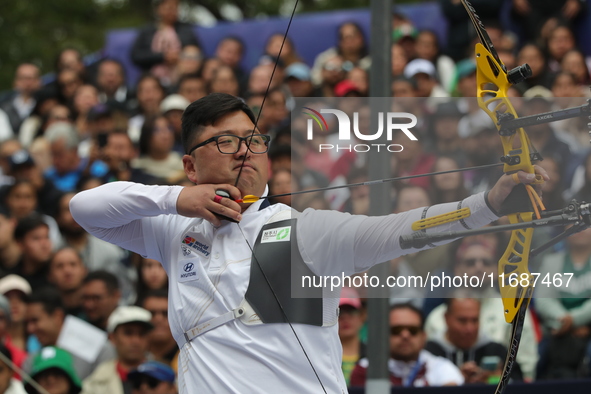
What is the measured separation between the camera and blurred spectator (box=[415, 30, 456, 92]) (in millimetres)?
8406

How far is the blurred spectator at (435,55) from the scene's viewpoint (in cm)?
841

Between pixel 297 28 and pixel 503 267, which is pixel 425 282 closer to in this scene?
pixel 503 267

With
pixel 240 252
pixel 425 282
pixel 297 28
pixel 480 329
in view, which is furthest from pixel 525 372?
pixel 297 28

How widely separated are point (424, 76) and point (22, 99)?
487 cm

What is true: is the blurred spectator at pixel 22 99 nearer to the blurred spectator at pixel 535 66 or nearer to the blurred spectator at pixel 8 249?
the blurred spectator at pixel 8 249

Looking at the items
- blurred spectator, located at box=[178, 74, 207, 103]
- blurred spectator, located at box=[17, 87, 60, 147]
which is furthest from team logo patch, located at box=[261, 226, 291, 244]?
blurred spectator, located at box=[17, 87, 60, 147]

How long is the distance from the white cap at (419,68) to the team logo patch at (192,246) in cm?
482

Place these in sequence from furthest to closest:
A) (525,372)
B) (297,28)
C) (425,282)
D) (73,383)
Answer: (297,28)
(73,383)
(525,372)
(425,282)

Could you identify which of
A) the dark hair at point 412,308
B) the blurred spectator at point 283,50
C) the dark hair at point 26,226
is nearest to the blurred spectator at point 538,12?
the blurred spectator at point 283,50

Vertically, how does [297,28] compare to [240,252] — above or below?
above

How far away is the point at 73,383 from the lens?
5.86 m

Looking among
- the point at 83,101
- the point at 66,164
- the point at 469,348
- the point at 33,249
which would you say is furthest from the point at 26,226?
the point at 469,348

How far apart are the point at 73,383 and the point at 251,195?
2957 mm

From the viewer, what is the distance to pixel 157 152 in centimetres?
809
